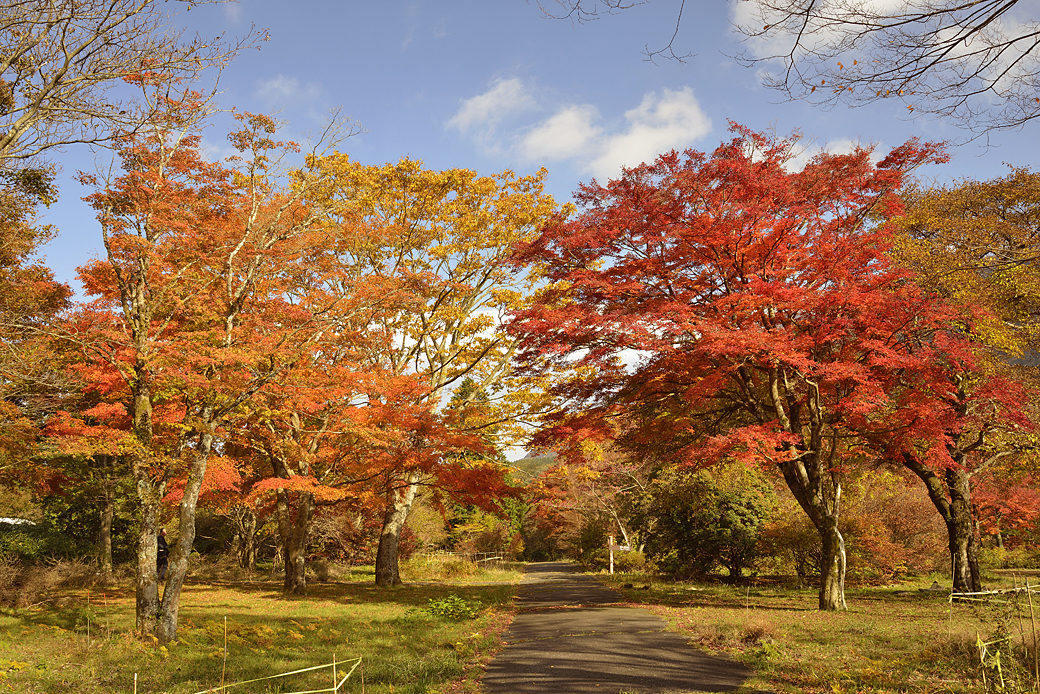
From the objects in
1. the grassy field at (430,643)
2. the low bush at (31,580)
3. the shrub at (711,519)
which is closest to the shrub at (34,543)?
the low bush at (31,580)

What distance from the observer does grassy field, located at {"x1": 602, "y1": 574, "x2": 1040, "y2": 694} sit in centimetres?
529

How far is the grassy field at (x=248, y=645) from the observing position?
6.21 metres

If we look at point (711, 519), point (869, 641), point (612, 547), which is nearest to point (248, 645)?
point (869, 641)

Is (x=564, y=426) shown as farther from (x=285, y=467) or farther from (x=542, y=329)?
(x=285, y=467)

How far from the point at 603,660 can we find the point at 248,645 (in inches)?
195

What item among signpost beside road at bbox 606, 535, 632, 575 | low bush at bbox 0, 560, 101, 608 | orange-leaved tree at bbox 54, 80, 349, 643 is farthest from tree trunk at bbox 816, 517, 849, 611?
low bush at bbox 0, 560, 101, 608

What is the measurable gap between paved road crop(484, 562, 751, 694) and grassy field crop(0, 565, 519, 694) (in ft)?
1.72

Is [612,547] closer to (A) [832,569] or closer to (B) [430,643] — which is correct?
(A) [832,569]

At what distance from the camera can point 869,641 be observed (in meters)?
7.34

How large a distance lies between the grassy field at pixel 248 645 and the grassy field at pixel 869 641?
3.38 m

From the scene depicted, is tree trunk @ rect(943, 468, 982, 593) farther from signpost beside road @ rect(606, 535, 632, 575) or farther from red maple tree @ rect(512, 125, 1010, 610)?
signpost beside road @ rect(606, 535, 632, 575)

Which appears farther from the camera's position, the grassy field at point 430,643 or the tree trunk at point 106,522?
the tree trunk at point 106,522

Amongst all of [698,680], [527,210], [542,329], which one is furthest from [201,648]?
[527,210]

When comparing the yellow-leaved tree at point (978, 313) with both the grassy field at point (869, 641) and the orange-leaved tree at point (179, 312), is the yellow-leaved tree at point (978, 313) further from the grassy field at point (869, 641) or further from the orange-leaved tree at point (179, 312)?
the orange-leaved tree at point (179, 312)
